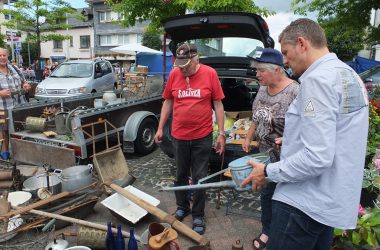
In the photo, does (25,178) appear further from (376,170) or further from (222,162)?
(376,170)

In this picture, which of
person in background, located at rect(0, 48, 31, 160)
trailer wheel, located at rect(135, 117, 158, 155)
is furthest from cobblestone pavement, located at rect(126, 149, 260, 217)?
person in background, located at rect(0, 48, 31, 160)

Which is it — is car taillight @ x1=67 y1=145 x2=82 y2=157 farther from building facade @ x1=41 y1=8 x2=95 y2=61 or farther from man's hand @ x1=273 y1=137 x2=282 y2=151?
building facade @ x1=41 y1=8 x2=95 y2=61

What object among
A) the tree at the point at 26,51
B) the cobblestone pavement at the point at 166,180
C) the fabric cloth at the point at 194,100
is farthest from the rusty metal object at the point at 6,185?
the tree at the point at 26,51

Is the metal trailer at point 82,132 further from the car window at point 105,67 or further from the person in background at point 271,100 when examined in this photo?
the car window at point 105,67

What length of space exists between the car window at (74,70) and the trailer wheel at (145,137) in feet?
19.0

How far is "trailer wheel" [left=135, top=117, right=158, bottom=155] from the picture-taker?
5.78 metres

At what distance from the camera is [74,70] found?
37.0ft

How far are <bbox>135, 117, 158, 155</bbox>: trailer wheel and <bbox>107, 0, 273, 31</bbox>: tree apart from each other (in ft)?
12.6

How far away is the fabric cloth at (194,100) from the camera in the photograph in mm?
3318

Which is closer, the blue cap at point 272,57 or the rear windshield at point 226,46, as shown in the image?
the blue cap at point 272,57

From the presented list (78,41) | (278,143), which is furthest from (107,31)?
(278,143)

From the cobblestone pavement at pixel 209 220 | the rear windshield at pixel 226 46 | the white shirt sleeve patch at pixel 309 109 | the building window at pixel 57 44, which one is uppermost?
the building window at pixel 57 44

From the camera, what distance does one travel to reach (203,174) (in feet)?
11.4

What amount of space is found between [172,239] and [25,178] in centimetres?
301
